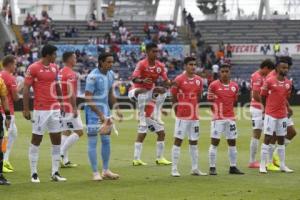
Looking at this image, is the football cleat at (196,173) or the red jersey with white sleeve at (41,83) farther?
the football cleat at (196,173)

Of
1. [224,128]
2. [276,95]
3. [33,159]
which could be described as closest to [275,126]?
[276,95]

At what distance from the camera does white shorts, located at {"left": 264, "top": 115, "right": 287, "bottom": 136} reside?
15320 millimetres

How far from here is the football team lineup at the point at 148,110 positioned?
13930 mm

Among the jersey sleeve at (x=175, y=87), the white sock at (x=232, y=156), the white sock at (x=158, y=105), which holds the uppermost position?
the jersey sleeve at (x=175, y=87)

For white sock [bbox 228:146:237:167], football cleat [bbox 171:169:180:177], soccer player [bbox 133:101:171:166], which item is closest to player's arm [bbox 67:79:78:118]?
soccer player [bbox 133:101:171:166]

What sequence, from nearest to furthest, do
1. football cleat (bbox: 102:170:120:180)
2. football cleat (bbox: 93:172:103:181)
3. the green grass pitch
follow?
the green grass pitch → football cleat (bbox: 93:172:103:181) → football cleat (bbox: 102:170:120:180)

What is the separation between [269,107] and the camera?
15422 millimetres

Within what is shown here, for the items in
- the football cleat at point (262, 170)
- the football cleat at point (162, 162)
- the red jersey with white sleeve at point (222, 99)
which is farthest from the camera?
the football cleat at point (162, 162)

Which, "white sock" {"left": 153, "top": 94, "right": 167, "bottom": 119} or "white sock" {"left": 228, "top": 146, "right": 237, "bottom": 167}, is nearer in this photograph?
"white sock" {"left": 228, "top": 146, "right": 237, "bottom": 167}

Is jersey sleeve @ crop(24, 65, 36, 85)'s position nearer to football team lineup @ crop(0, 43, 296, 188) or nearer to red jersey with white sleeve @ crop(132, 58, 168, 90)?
football team lineup @ crop(0, 43, 296, 188)

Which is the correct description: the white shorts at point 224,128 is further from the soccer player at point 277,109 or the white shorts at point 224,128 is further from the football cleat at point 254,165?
the football cleat at point 254,165

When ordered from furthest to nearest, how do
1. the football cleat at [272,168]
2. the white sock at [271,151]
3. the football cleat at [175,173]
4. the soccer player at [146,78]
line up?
the soccer player at [146,78], the white sock at [271,151], the football cleat at [272,168], the football cleat at [175,173]

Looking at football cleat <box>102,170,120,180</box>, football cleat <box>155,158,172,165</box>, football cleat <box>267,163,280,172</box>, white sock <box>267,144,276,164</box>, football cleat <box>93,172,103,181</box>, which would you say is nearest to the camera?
football cleat <box>93,172,103,181</box>

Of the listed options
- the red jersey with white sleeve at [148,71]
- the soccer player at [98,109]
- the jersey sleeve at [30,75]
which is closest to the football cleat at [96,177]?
the soccer player at [98,109]
